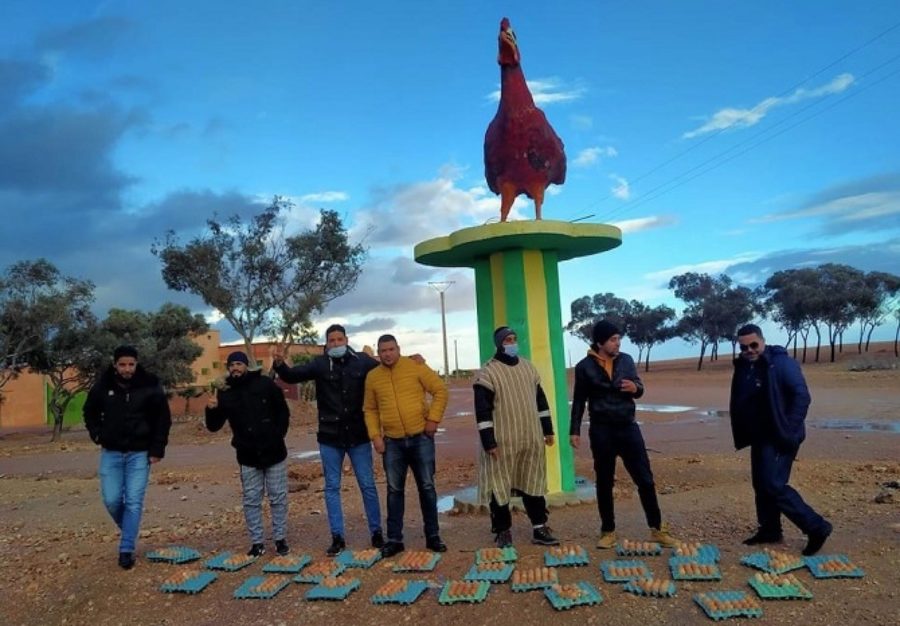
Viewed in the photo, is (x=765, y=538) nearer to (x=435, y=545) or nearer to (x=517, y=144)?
(x=435, y=545)

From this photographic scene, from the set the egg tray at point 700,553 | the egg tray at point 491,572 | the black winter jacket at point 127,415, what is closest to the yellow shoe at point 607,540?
the egg tray at point 700,553

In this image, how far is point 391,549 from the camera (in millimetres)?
5871

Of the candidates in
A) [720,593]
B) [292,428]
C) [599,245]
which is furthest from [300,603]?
[292,428]

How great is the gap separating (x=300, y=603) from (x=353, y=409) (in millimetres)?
1629

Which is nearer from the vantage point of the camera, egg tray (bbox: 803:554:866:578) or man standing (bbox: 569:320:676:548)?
egg tray (bbox: 803:554:866:578)

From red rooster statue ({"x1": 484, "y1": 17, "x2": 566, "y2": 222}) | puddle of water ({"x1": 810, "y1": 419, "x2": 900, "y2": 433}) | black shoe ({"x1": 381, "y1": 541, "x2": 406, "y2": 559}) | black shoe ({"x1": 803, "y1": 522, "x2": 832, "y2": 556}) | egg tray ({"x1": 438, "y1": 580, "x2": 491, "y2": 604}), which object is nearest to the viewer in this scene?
egg tray ({"x1": 438, "y1": 580, "x2": 491, "y2": 604})

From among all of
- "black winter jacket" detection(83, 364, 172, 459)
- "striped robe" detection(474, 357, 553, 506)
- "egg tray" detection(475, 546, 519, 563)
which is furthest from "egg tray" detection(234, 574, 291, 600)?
"striped robe" detection(474, 357, 553, 506)

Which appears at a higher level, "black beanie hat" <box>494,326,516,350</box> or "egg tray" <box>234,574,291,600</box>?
"black beanie hat" <box>494,326,516,350</box>

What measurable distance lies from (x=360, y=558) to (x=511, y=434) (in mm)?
1536

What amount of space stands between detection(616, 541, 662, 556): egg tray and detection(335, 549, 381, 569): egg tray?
6.14ft

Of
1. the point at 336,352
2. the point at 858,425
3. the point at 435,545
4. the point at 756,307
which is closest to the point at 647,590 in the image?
the point at 435,545

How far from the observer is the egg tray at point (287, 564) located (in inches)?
220

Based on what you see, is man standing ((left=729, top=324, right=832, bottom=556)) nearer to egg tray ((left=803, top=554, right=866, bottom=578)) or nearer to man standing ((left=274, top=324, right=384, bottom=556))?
egg tray ((left=803, top=554, right=866, bottom=578))

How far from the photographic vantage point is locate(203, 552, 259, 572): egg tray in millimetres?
5727
